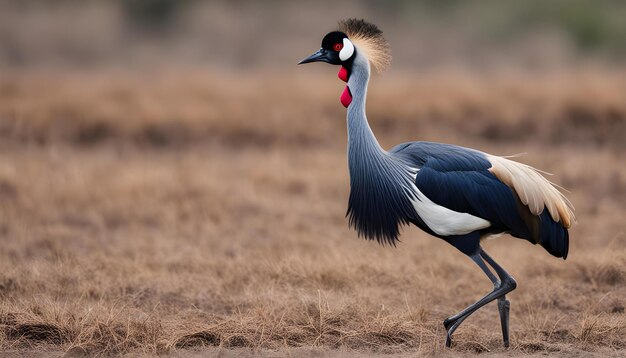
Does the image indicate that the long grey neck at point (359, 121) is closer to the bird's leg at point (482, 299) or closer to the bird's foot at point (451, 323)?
the bird's leg at point (482, 299)

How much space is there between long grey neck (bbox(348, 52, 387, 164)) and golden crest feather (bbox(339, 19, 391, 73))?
0.29 feet

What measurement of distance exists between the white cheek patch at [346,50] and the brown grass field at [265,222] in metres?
1.51

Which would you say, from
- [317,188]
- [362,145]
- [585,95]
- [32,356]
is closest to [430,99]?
[585,95]

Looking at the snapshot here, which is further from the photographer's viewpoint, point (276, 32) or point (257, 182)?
point (276, 32)

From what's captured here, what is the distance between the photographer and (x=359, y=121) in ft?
18.5

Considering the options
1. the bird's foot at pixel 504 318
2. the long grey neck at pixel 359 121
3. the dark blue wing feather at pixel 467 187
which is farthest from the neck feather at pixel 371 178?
the bird's foot at pixel 504 318

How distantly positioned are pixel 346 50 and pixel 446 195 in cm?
104

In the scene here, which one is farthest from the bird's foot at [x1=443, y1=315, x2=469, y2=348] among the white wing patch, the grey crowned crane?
the white wing patch

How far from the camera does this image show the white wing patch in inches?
215

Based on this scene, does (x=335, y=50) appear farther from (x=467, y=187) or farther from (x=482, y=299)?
(x=482, y=299)

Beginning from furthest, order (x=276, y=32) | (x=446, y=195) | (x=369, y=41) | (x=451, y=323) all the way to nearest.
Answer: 1. (x=276, y=32)
2. (x=369, y=41)
3. (x=451, y=323)
4. (x=446, y=195)

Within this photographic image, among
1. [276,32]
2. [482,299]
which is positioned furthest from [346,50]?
[276,32]

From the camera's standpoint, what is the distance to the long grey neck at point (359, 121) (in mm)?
5617

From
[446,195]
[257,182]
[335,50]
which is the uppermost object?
[335,50]
